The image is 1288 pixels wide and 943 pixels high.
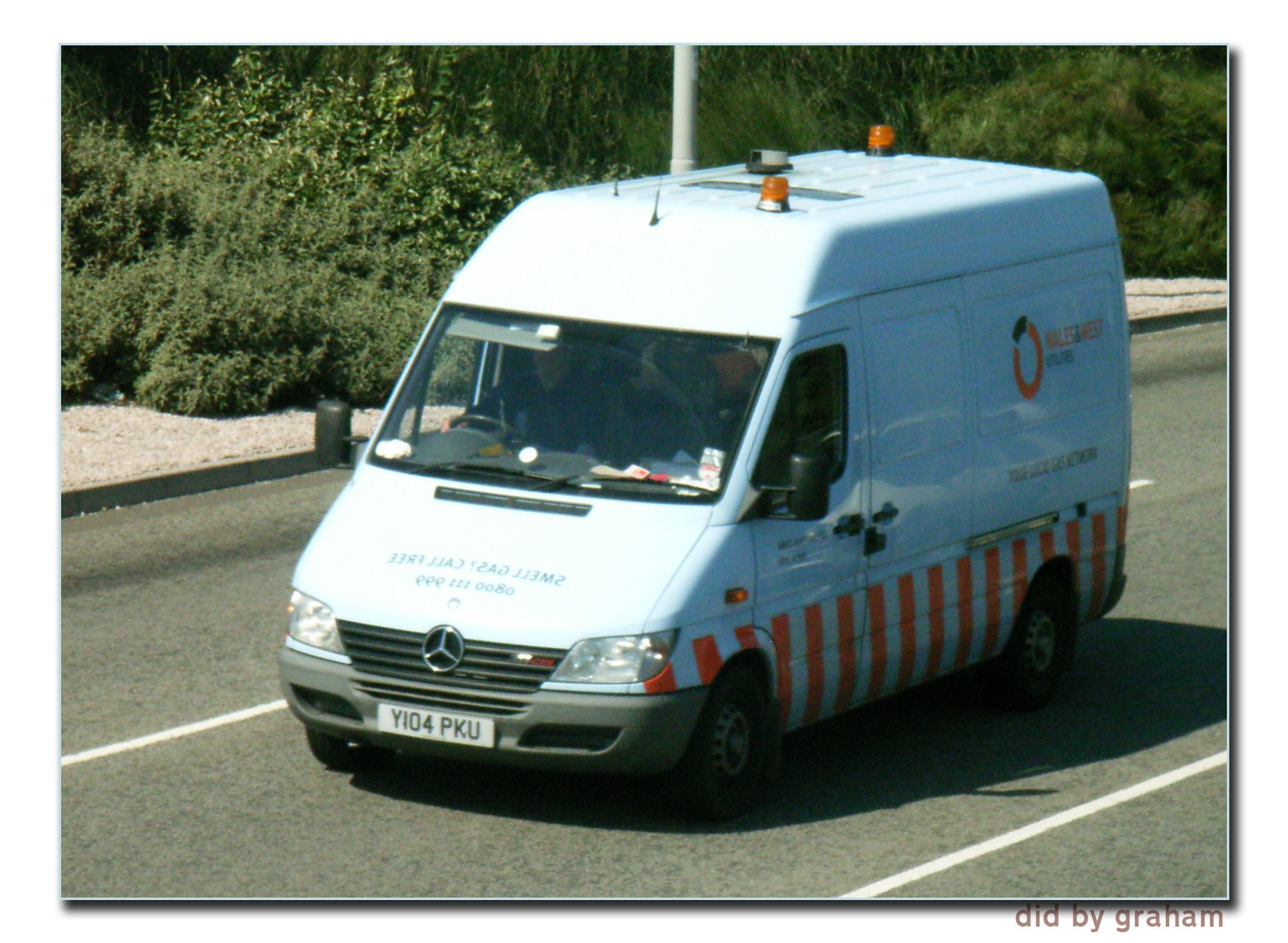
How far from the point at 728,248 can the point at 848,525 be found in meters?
1.28

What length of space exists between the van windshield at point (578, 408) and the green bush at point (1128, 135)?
1719 cm

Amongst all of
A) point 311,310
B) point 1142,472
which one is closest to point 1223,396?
point 1142,472

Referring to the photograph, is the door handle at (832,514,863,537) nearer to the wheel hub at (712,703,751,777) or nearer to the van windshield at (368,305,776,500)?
the van windshield at (368,305,776,500)

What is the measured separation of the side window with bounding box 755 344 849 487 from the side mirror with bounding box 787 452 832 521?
0.59ft

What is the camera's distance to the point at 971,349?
9.20 meters

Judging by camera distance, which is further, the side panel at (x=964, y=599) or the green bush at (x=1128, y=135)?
the green bush at (x=1128, y=135)

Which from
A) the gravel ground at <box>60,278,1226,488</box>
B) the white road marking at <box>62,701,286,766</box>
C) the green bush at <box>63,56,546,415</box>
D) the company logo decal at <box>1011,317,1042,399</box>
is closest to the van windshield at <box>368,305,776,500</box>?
the white road marking at <box>62,701,286,766</box>

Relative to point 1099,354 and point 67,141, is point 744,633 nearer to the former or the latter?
point 1099,354

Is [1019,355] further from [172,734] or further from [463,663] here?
[172,734]

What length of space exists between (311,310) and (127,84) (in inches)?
207

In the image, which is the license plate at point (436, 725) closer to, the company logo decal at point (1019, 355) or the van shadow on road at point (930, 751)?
the van shadow on road at point (930, 751)

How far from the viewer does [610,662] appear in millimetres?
7391

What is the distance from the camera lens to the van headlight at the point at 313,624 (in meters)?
7.73

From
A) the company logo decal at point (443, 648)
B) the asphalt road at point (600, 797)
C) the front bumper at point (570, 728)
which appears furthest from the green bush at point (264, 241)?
the company logo decal at point (443, 648)
